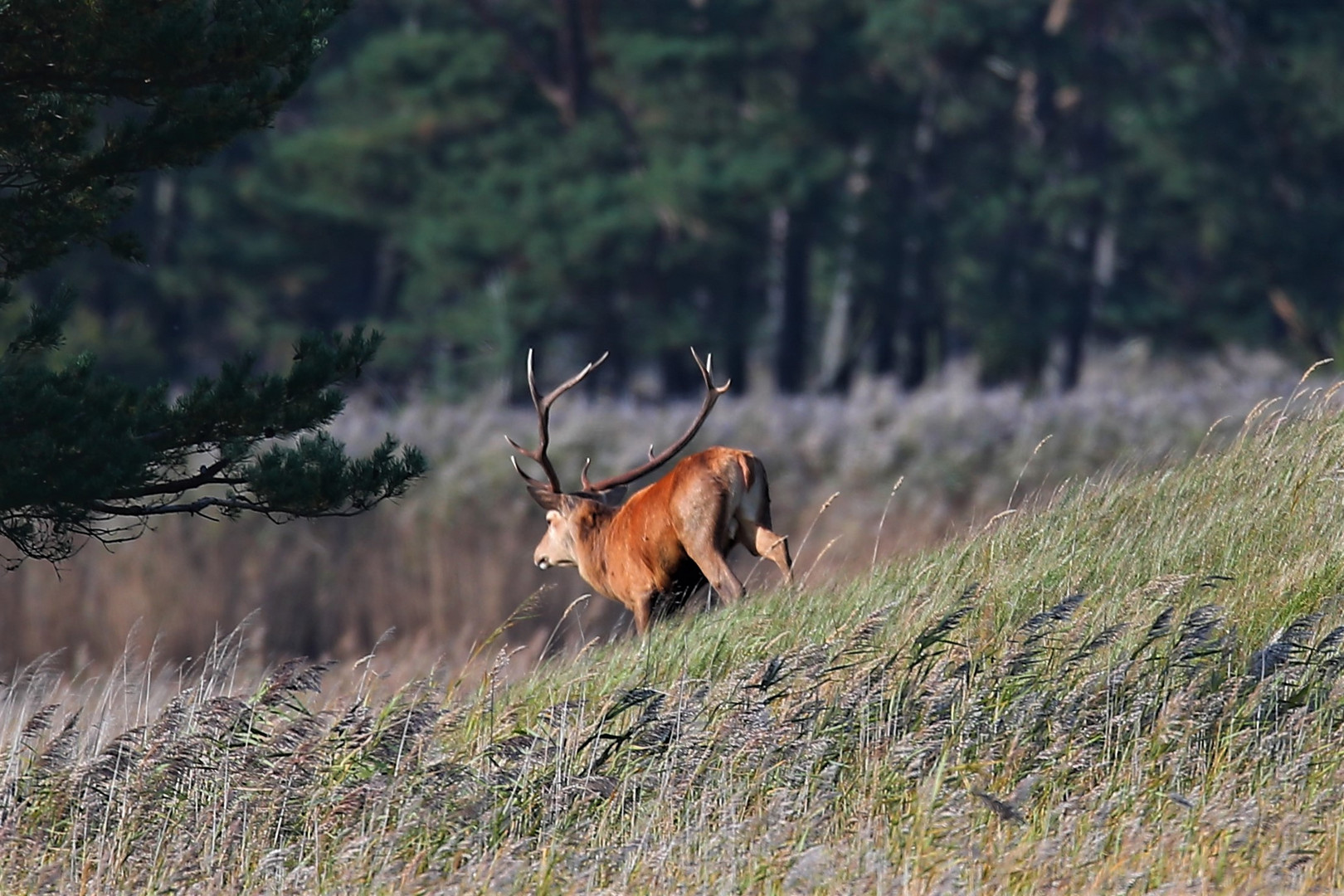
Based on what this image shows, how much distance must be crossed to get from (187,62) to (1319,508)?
3869 millimetres

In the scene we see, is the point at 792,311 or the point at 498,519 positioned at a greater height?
the point at 792,311

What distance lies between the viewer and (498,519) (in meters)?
19.1

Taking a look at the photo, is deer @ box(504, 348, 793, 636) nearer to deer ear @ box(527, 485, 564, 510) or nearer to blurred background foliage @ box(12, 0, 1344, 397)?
deer ear @ box(527, 485, 564, 510)

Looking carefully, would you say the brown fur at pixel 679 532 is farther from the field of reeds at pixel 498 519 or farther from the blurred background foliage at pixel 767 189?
the blurred background foliage at pixel 767 189

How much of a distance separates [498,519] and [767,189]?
9486 mm

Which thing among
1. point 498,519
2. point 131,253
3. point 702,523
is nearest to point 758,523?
point 702,523

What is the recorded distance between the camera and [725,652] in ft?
21.0

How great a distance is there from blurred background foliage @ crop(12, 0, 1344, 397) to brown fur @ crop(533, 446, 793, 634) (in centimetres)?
1789

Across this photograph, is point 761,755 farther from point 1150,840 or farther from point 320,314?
point 320,314

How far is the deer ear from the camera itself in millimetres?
9594

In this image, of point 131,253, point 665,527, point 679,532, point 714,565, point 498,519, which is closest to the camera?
point 131,253

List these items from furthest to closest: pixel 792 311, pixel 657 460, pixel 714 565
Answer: pixel 792 311
pixel 657 460
pixel 714 565

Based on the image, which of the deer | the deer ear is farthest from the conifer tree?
the deer ear

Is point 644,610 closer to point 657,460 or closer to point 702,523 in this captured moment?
point 657,460
